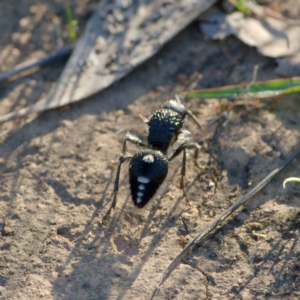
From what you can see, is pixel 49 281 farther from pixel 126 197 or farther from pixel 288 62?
pixel 288 62

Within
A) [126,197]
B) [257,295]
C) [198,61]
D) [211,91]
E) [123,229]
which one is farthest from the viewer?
[198,61]

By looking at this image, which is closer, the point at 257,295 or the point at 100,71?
the point at 257,295

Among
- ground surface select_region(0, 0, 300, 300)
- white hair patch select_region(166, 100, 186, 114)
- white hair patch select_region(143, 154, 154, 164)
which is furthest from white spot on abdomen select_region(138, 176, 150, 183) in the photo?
white hair patch select_region(166, 100, 186, 114)

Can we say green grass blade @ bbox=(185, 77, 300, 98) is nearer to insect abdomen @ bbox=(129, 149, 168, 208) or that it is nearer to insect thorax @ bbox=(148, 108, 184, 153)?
insect thorax @ bbox=(148, 108, 184, 153)

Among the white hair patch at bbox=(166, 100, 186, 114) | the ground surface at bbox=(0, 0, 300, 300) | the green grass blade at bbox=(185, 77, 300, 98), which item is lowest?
the ground surface at bbox=(0, 0, 300, 300)

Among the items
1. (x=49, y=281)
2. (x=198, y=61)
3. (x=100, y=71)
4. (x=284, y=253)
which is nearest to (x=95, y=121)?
(x=100, y=71)

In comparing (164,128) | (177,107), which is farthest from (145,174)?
(177,107)

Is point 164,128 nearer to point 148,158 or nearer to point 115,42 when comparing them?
point 148,158
